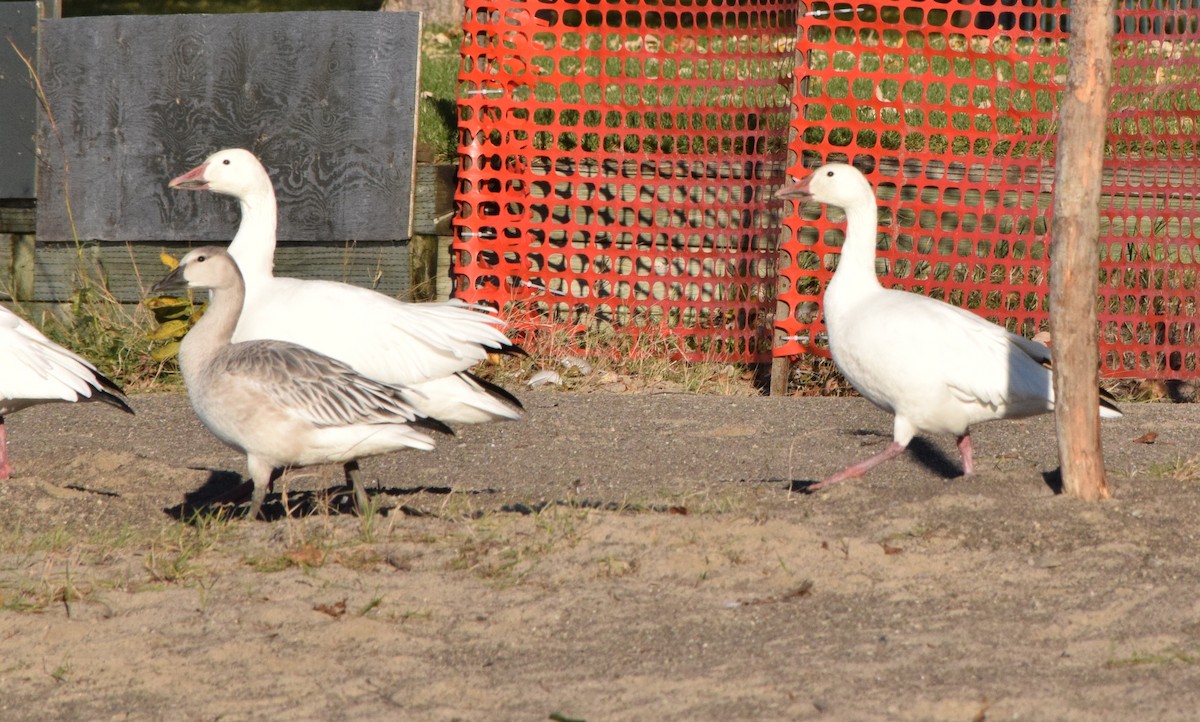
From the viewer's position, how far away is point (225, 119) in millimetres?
10070

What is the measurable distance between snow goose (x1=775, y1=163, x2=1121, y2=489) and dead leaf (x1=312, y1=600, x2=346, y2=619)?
226cm

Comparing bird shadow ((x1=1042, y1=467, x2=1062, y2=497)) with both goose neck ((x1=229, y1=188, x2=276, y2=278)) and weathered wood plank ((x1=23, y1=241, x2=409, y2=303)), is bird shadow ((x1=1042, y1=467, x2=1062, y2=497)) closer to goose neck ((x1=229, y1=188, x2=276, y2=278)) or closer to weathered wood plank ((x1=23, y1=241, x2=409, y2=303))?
goose neck ((x1=229, y1=188, x2=276, y2=278))

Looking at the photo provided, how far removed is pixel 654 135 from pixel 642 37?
26.6 inches

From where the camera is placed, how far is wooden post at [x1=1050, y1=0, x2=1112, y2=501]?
516 cm

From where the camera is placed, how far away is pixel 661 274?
10.1m

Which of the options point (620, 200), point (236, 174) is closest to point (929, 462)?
point (620, 200)

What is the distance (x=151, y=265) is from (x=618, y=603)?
6.68 meters

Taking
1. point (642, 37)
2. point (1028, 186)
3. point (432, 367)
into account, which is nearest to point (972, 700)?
point (432, 367)

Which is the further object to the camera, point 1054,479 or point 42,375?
point 42,375

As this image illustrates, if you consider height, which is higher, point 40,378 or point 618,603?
point 40,378

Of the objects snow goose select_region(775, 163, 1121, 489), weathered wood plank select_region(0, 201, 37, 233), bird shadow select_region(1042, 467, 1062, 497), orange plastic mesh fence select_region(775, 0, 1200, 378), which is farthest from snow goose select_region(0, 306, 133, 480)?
orange plastic mesh fence select_region(775, 0, 1200, 378)

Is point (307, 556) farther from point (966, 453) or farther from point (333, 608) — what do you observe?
point (966, 453)

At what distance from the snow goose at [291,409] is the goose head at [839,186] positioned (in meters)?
2.38

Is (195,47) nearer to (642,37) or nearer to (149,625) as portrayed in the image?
(642,37)
